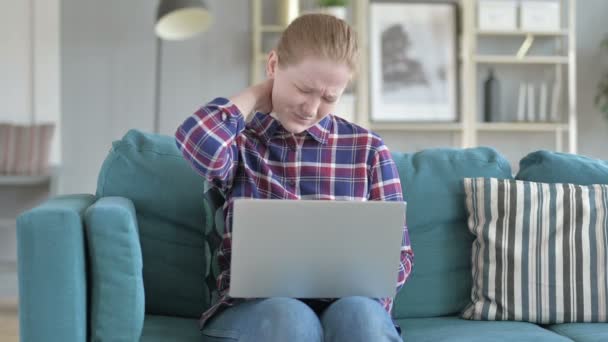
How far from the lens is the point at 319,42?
1661 mm

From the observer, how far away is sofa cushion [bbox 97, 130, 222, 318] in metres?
1.92

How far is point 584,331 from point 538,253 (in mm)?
219

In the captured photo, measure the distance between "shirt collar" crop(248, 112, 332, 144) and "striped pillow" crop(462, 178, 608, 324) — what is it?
0.48 m

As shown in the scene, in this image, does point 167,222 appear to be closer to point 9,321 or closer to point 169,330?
point 169,330

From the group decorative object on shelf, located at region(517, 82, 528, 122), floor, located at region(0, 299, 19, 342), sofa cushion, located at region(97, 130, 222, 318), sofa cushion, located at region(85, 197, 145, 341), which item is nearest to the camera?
sofa cushion, located at region(85, 197, 145, 341)

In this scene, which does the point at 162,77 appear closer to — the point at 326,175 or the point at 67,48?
the point at 67,48

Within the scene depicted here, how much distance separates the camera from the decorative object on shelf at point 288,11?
14.4 ft

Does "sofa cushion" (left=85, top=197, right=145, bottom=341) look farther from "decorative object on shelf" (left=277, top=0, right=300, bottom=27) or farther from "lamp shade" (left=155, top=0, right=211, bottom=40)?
"decorative object on shelf" (left=277, top=0, right=300, bottom=27)

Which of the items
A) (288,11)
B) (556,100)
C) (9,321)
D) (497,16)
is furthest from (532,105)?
(9,321)

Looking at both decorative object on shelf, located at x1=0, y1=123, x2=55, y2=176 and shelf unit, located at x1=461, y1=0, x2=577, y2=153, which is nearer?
decorative object on shelf, located at x1=0, y1=123, x2=55, y2=176

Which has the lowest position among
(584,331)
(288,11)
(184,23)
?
(584,331)

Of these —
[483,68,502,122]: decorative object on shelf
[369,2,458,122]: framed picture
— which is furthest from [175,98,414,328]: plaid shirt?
[483,68,502,122]: decorative object on shelf

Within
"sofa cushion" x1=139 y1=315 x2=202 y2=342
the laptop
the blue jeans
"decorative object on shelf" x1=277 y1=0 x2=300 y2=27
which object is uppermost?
"decorative object on shelf" x1=277 y1=0 x2=300 y2=27

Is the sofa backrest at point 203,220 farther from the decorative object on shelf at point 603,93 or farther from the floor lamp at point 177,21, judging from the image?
the decorative object on shelf at point 603,93
